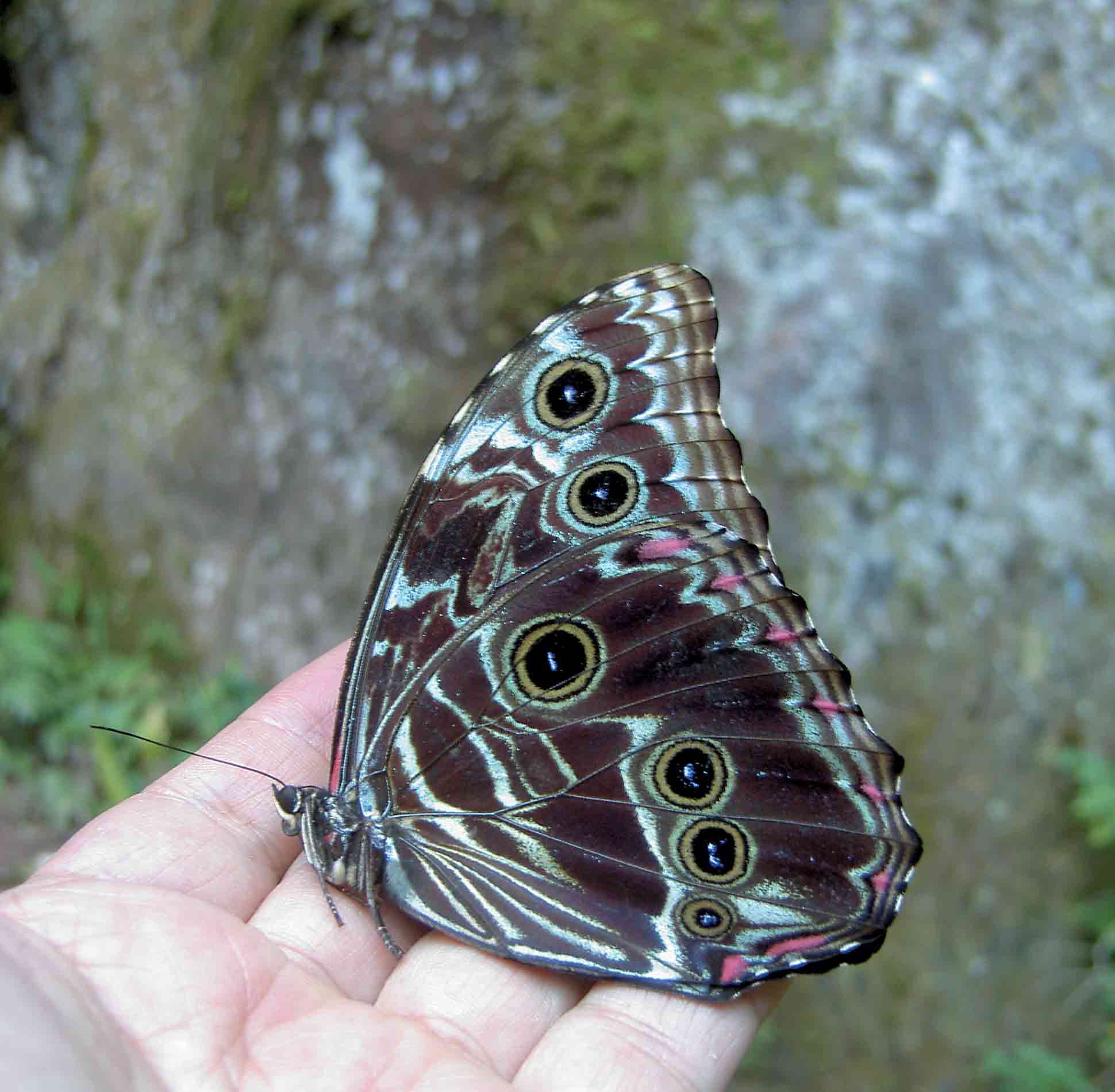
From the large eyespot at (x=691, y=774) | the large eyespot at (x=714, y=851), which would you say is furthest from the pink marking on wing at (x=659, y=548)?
the large eyespot at (x=714, y=851)

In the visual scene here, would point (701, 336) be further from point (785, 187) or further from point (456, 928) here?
point (785, 187)

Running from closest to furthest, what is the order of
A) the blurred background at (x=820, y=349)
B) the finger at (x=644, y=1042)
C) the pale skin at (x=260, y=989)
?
the pale skin at (x=260, y=989), the finger at (x=644, y=1042), the blurred background at (x=820, y=349)

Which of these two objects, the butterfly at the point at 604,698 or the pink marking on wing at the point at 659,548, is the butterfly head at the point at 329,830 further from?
the pink marking on wing at the point at 659,548

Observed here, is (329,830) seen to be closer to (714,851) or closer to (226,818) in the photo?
(226,818)

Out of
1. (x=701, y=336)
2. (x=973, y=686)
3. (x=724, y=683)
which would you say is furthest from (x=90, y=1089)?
(x=973, y=686)

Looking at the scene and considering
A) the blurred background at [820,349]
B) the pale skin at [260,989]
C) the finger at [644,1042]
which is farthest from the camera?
the blurred background at [820,349]

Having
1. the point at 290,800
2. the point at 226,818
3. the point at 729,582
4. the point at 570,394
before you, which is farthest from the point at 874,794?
the point at 226,818
